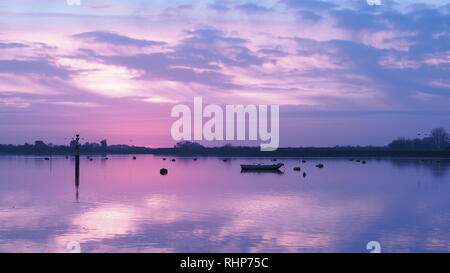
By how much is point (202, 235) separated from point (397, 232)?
11169 mm

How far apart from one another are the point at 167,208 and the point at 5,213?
11.7m

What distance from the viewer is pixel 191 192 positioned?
175ft

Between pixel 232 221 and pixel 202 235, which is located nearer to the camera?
pixel 202 235

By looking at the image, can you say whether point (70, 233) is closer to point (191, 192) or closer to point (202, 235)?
point (202, 235)

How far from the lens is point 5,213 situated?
33.6 m
